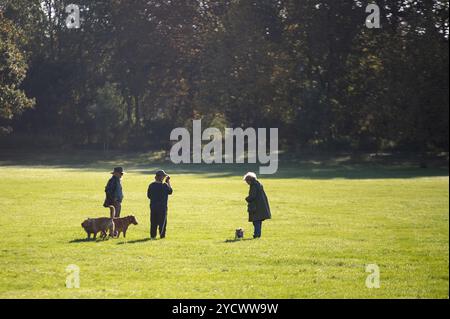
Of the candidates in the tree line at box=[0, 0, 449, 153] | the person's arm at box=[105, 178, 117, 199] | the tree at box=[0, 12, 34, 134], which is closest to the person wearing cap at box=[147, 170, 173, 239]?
the person's arm at box=[105, 178, 117, 199]

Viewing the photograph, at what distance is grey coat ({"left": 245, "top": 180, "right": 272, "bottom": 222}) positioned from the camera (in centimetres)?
2373

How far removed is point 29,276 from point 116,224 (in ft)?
22.2

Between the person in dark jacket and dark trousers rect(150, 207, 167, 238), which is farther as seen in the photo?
the person in dark jacket

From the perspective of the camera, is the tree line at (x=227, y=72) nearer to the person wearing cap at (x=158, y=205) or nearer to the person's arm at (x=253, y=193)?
the person's arm at (x=253, y=193)

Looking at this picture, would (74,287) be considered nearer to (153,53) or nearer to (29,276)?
(29,276)

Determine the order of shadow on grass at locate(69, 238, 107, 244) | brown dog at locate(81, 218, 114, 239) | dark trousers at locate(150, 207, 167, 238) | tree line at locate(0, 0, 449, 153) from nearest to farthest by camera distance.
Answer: shadow on grass at locate(69, 238, 107, 244), brown dog at locate(81, 218, 114, 239), dark trousers at locate(150, 207, 167, 238), tree line at locate(0, 0, 449, 153)

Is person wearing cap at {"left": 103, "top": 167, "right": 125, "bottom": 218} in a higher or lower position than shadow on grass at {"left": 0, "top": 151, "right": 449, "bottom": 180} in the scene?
higher

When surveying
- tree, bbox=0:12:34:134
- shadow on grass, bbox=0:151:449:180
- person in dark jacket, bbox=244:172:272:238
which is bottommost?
shadow on grass, bbox=0:151:449:180

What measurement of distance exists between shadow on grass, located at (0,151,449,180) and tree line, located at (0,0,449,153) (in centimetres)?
223

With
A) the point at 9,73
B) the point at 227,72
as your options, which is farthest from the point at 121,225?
the point at 227,72

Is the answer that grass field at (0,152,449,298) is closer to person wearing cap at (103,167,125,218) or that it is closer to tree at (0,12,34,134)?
person wearing cap at (103,167,125,218)

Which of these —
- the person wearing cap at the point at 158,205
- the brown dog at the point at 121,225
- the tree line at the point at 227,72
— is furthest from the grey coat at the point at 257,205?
the tree line at the point at 227,72

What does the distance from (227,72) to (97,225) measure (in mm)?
59018

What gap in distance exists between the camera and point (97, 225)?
22781mm
